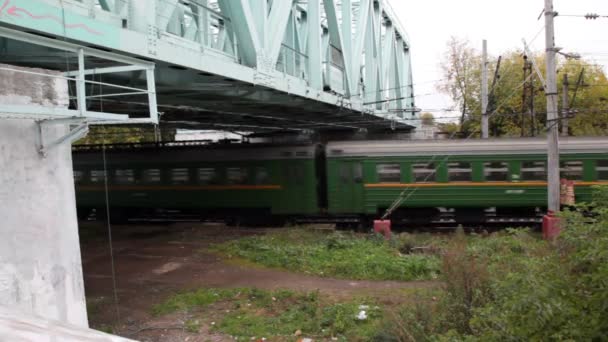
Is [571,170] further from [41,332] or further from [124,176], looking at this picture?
[124,176]

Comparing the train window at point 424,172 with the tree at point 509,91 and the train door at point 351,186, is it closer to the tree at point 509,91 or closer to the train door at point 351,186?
the train door at point 351,186

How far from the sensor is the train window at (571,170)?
48.0 ft

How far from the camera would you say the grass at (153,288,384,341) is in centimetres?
780

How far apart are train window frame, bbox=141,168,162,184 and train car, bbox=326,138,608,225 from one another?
6.80 meters

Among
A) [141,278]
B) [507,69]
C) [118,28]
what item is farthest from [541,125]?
[118,28]

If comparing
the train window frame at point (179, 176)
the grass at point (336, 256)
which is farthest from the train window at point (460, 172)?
the train window frame at point (179, 176)

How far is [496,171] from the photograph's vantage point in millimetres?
15055

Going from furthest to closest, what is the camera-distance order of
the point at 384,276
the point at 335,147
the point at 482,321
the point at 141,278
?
the point at 335,147, the point at 141,278, the point at 384,276, the point at 482,321

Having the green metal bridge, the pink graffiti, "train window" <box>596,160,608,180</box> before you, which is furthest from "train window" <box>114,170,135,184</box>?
"train window" <box>596,160,608,180</box>

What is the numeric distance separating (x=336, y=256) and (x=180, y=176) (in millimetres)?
8672

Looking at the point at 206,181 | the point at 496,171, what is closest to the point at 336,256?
the point at 496,171

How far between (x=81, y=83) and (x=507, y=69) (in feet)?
130

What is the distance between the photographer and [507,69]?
1563 inches

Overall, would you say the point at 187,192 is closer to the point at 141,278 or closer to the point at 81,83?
the point at 141,278
